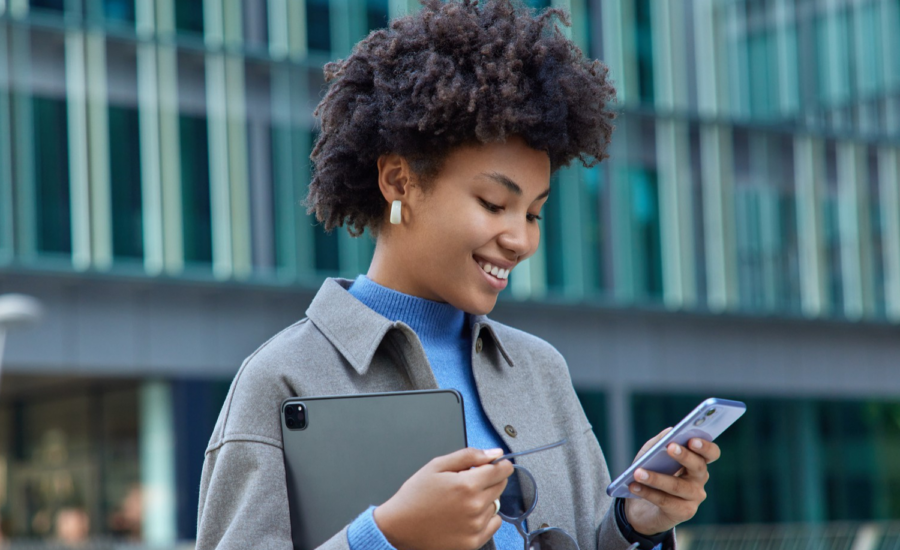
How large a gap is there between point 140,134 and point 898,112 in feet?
48.6

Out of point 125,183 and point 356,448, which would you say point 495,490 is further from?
point 125,183

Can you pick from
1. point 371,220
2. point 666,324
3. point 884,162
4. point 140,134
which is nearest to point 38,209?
point 140,134

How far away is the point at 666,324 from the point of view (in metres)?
20.6

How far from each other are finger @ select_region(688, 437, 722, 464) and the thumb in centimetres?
38

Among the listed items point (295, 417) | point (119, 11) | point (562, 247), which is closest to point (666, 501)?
point (295, 417)

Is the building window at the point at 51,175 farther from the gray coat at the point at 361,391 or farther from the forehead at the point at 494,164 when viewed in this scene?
the forehead at the point at 494,164

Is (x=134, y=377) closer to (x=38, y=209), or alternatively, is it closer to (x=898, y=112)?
(x=38, y=209)

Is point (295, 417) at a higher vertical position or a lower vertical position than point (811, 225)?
lower

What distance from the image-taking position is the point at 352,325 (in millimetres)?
2275

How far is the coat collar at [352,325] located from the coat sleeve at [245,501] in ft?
0.76

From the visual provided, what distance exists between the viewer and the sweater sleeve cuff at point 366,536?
1936 millimetres

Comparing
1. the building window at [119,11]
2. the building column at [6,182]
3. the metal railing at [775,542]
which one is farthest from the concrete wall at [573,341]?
the building window at [119,11]

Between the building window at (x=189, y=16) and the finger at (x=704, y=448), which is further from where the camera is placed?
the building window at (x=189, y=16)

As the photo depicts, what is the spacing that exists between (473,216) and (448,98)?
201mm
